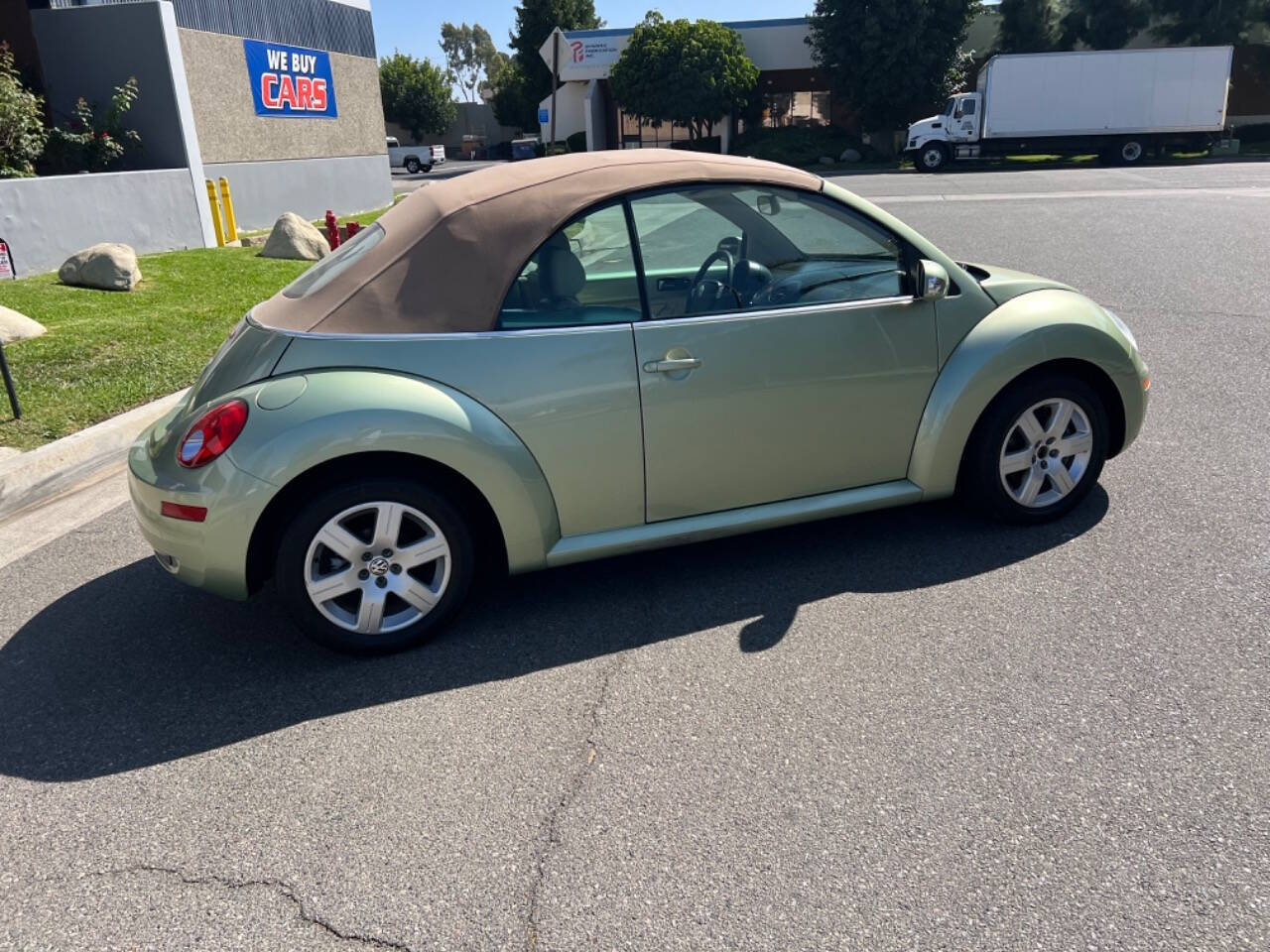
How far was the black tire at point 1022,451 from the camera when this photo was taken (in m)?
4.17

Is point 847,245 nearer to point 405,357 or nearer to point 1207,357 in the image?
point 405,357

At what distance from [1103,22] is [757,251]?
48.1 metres

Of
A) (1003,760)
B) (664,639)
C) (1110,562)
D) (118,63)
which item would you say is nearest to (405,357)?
(664,639)

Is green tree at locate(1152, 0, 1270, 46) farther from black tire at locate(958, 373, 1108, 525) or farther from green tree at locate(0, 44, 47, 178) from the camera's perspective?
black tire at locate(958, 373, 1108, 525)

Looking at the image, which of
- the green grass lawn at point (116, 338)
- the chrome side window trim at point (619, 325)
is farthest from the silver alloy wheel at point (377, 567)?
Result: the green grass lawn at point (116, 338)

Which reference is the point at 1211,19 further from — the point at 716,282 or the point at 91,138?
the point at 716,282

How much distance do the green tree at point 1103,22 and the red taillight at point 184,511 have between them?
49953 millimetres

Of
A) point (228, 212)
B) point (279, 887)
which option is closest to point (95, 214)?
point (228, 212)

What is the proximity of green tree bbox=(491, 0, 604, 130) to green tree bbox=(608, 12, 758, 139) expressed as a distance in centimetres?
2162

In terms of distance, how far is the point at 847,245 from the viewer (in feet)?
13.6

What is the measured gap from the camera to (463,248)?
3.60m

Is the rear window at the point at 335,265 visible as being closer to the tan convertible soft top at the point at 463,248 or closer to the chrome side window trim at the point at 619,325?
the tan convertible soft top at the point at 463,248

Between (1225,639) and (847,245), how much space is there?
6.83 feet

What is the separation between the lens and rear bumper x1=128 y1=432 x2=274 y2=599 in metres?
3.26
